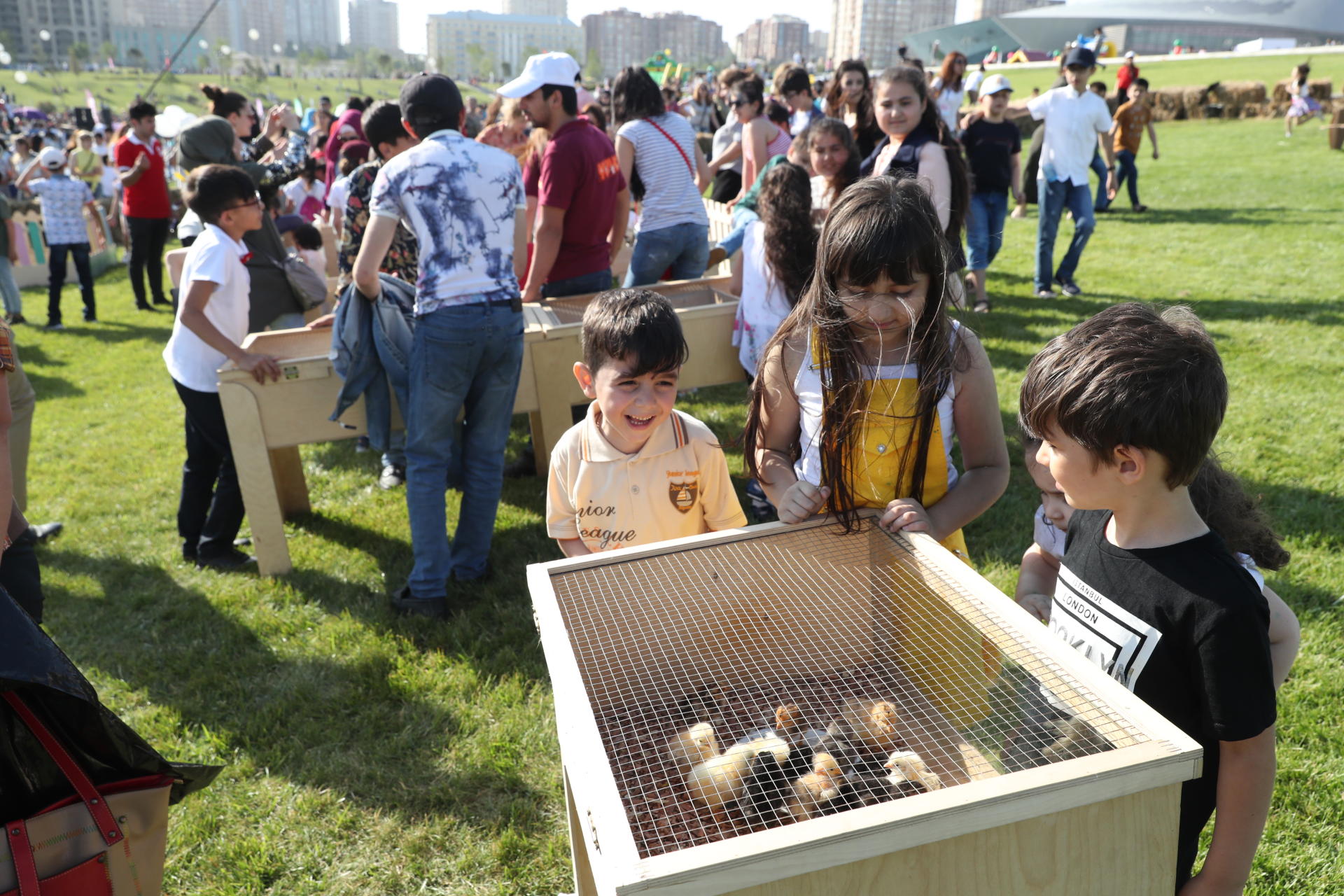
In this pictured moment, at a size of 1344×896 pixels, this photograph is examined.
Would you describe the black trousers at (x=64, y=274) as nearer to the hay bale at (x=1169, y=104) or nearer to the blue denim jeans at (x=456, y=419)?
the blue denim jeans at (x=456, y=419)

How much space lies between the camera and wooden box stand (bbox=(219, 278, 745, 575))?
3711mm

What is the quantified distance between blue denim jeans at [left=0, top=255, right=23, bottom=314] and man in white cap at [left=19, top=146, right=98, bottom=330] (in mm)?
293

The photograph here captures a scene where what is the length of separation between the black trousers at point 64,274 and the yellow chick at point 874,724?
1012cm

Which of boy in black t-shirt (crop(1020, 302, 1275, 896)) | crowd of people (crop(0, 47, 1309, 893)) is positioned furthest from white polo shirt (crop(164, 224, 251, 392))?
boy in black t-shirt (crop(1020, 302, 1275, 896))

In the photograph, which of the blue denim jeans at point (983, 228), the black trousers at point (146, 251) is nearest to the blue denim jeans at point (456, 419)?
the blue denim jeans at point (983, 228)

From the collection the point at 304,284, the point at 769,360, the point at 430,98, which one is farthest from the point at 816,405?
the point at 304,284

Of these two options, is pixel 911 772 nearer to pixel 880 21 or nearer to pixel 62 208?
pixel 62 208

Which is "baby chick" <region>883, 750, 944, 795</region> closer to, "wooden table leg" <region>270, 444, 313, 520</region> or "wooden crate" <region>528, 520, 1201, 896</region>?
"wooden crate" <region>528, 520, 1201, 896</region>

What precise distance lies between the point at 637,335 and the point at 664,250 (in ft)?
10.1

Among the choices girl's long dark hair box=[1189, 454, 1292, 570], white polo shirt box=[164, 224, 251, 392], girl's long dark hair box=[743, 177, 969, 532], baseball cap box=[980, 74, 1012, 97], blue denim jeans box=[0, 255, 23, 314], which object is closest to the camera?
girl's long dark hair box=[1189, 454, 1292, 570]

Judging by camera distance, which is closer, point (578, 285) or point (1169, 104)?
point (578, 285)

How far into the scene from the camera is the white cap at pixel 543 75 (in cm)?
392

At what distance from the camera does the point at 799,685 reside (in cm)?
152

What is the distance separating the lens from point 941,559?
1.53 meters
